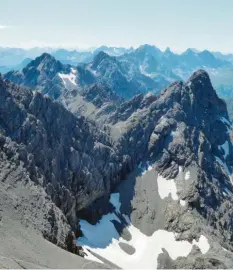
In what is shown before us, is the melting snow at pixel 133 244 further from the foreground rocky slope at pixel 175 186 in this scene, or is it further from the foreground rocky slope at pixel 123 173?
the foreground rocky slope at pixel 123 173

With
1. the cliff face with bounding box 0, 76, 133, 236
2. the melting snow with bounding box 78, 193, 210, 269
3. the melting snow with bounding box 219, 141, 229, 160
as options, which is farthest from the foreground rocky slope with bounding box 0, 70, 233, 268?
the melting snow with bounding box 219, 141, 229, 160

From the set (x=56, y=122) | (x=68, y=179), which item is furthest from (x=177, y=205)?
(x=56, y=122)

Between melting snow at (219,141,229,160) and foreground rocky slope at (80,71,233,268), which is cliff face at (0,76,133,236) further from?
melting snow at (219,141,229,160)

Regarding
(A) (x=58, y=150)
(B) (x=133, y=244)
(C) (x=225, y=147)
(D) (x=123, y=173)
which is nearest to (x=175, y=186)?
(D) (x=123, y=173)

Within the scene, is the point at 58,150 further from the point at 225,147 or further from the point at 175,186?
the point at 225,147

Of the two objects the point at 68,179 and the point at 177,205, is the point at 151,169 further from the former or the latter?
the point at 68,179
